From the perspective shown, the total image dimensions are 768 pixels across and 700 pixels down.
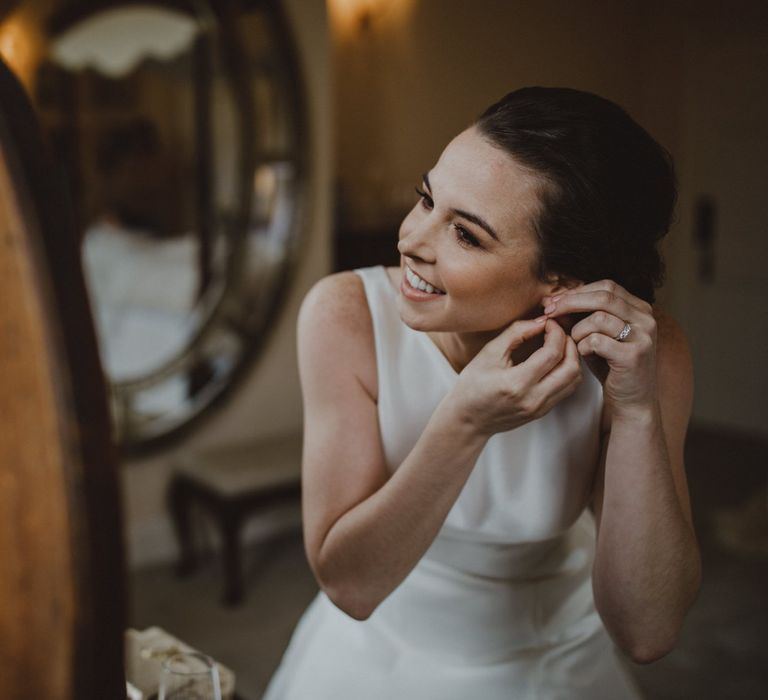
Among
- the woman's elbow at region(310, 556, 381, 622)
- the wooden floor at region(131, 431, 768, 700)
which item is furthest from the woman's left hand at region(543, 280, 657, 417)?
the wooden floor at region(131, 431, 768, 700)

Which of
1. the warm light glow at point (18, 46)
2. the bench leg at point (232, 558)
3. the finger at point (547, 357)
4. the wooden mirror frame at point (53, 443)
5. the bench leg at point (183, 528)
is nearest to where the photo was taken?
the wooden mirror frame at point (53, 443)

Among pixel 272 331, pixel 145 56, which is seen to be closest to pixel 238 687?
pixel 272 331

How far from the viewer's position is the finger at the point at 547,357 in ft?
2.81

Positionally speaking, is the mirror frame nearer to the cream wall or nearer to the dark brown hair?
the cream wall

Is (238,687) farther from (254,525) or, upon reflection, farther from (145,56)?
(145,56)

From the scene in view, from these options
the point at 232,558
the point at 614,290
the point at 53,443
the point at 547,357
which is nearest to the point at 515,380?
the point at 547,357

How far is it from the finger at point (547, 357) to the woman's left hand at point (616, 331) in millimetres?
23

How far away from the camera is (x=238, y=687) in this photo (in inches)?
97.0

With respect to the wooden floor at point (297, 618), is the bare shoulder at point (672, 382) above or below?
above

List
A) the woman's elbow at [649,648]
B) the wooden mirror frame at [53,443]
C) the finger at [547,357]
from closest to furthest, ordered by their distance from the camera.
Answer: the wooden mirror frame at [53,443], the finger at [547,357], the woman's elbow at [649,648]

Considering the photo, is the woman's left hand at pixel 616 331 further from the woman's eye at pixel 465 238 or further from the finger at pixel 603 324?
the woman's eye at pixel 465 238

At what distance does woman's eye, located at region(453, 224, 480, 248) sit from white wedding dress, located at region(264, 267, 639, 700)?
272mm

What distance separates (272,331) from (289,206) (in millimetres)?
521

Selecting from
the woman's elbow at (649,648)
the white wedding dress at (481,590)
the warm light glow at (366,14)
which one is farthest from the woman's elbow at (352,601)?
the warm light glow at (366,14)
